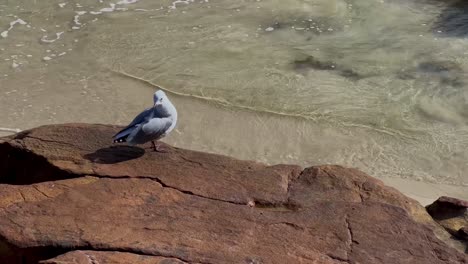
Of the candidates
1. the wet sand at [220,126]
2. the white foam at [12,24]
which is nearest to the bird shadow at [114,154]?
the wet sand at [220,126]

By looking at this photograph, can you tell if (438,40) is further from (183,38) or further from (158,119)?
(158,119)

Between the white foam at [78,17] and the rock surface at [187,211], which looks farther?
the white foam at [78,17]

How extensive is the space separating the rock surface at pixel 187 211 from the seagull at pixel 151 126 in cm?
13

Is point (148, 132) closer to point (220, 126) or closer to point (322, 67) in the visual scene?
point (220, 126)

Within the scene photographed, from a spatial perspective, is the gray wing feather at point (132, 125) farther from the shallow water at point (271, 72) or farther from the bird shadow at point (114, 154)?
the shallow water at point (271, 72)

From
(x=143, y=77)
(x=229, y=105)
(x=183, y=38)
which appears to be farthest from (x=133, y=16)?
(x=229, y=105)

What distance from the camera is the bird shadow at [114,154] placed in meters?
3.76

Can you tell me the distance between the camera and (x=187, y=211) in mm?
→ 3340

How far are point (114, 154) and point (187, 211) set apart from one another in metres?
0.69

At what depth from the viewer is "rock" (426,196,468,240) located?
3.44 meters

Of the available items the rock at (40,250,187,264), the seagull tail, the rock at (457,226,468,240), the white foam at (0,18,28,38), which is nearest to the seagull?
the seagull tail

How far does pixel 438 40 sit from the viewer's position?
709 centimetres

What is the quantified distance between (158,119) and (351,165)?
1850 mm

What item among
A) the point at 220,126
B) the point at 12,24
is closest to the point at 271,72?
the point at 220,126
